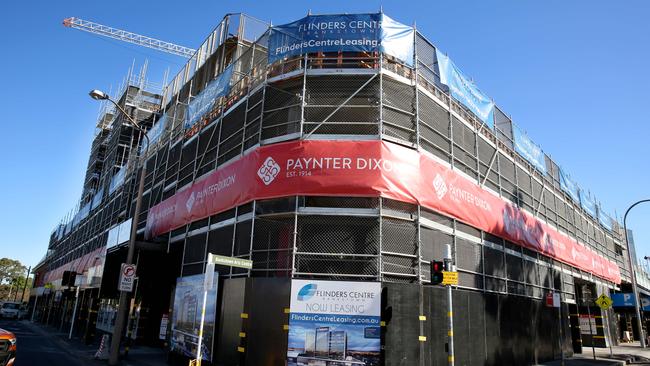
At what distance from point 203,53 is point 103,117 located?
113ft

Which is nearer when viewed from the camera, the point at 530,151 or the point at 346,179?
the point at 346,179

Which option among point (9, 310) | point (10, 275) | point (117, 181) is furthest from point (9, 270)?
point (117, 181)

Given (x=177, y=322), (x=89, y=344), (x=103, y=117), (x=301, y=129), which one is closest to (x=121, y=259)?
(x=89, y=344)

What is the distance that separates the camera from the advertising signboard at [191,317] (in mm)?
13438

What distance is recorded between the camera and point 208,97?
770 inches

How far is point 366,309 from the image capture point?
11.7m

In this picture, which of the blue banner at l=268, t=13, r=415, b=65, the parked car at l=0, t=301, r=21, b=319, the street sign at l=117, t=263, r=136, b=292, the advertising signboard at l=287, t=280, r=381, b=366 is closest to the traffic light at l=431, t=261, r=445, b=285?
the advertising signboard at l=287, t=280, r=381, b=366

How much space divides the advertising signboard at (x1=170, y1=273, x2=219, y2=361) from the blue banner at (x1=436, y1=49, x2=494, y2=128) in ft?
37.8

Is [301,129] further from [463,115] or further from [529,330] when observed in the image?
[529,330]

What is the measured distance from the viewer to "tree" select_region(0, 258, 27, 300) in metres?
111

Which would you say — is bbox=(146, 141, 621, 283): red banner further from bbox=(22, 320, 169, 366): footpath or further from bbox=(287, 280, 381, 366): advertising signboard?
bbox=(22, 320, 169, 366): footpath

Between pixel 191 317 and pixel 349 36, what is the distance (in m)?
11.1

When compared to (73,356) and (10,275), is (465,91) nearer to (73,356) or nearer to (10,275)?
(73,356)

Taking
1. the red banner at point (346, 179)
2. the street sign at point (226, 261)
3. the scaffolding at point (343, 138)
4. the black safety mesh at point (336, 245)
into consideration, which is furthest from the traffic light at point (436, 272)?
the street sign at point (226, 261)
